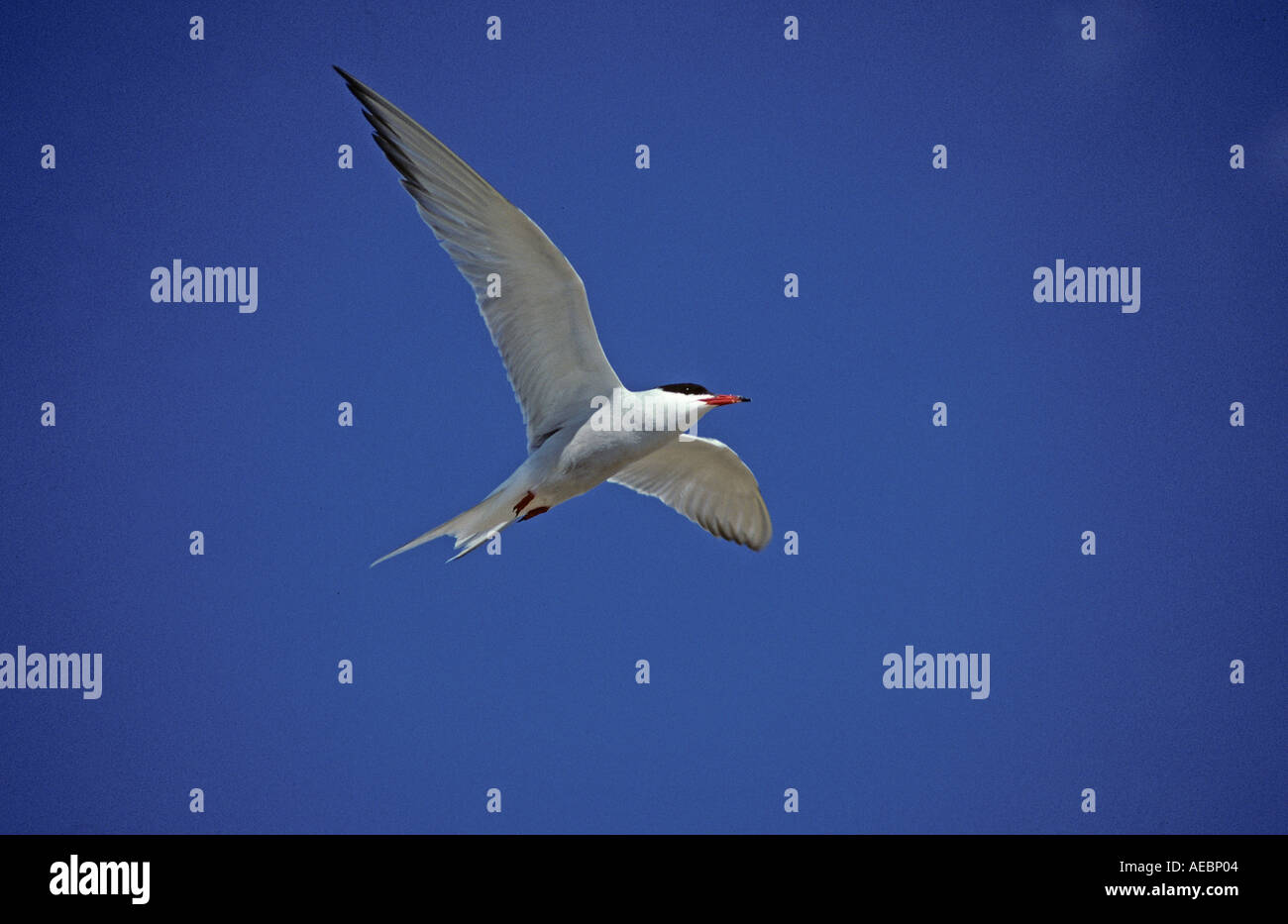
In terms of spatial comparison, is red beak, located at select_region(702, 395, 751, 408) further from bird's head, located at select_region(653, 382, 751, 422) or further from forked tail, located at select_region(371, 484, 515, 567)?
forked tail, located at select_region(371, 484, 515, 567)

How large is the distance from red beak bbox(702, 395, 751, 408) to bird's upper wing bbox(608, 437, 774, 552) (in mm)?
1317

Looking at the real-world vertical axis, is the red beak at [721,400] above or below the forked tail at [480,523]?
above

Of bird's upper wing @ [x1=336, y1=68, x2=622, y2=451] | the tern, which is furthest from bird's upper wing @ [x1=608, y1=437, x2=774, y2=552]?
bird's upper wing @ [x1=336, y1=68, x2=622, y2=451]

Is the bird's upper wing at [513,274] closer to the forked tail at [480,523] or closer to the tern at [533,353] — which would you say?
the tern at [533,353]

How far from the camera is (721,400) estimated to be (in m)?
6.24

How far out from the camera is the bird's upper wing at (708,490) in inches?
302

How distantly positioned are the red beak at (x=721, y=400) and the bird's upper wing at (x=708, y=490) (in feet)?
4.32

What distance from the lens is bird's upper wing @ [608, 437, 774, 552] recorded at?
767 cm

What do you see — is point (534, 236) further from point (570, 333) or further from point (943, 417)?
point (943, 417)

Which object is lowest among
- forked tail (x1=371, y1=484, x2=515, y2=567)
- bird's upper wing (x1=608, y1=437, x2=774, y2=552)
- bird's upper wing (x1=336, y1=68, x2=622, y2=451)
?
forked tail (x1=371, y1=484, x2=515, y2=567)

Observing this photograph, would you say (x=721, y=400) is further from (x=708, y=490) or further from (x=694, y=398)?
(x=708, y=490)

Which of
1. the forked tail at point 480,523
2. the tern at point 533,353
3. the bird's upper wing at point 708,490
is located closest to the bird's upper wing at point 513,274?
the tern at point 533,353

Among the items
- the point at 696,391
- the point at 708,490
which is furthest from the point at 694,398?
the point at 708,490
